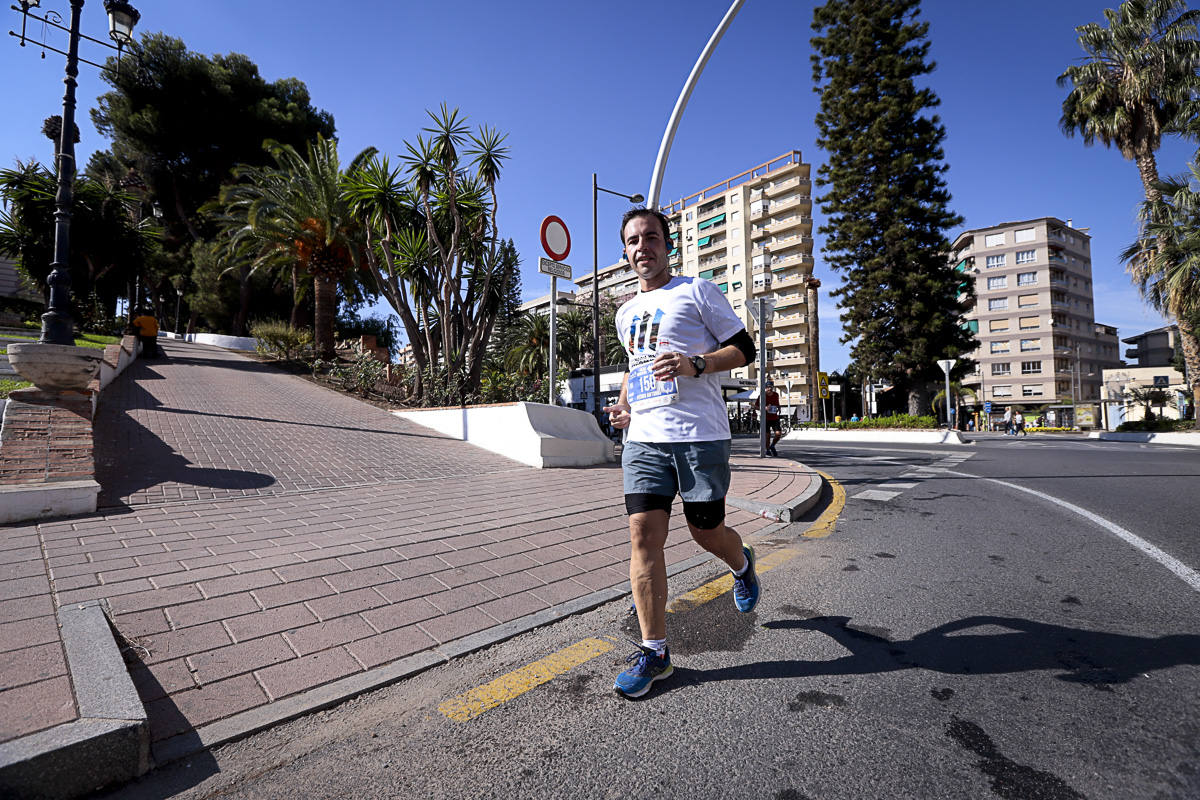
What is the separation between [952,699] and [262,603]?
3.08 meters

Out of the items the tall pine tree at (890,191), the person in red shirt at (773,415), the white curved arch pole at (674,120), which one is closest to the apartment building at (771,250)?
the tall pine tree at (890,191)

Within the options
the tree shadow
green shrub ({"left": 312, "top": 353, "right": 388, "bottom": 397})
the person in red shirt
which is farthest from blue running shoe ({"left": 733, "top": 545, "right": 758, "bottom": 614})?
green shrub ({"left": 312, "top": 353, "right": 388, "bottom": 397})

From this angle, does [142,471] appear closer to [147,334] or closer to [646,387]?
[646,387]

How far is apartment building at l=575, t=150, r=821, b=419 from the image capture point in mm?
58281

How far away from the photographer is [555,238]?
8.64m

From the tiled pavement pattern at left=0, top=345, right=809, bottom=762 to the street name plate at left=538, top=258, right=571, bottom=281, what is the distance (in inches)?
133

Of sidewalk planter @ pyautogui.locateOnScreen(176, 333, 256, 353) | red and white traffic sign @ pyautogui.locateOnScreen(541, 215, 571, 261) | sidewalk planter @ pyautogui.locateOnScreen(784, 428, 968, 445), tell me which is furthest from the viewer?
sidewalk planter @ pyautogui.locateOnScreen(176, 333, 256, 353)

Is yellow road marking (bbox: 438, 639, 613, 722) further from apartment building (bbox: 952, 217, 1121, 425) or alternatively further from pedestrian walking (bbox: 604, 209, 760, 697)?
apartment building (bbox: 952, 217, 1121, 425)

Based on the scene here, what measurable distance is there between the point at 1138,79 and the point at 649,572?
2952 cm

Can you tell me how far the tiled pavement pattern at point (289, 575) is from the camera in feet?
7.18

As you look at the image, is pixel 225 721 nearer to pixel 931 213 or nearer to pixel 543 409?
pixel 543 409

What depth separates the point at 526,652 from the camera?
2.54m

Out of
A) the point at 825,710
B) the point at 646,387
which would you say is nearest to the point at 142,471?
the point at 646,387

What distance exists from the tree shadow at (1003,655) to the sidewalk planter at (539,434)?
6.34m
